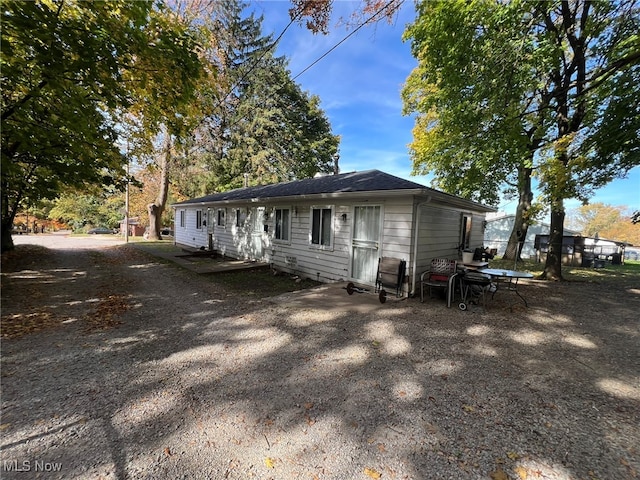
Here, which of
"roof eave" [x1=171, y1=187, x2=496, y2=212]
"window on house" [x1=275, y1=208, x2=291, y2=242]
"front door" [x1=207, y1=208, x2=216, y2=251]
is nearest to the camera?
"roof eave" [x1=171, y1=187, x2=496, y2=212]

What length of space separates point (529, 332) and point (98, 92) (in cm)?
817

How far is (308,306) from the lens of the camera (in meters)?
5.58

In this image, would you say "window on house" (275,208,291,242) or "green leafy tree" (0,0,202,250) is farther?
"window on house" (275,208,291,242)

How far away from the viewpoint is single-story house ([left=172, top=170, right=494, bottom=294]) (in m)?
6.36

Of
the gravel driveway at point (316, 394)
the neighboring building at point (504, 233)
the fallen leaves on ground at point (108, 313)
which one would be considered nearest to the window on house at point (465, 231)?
the gravel driveway at point (316, 394)

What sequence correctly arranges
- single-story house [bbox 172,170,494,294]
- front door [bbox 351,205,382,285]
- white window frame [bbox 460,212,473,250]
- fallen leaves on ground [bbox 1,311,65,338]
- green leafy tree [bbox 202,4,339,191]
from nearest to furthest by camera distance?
fallen leaves on ground [bbox 1,311,65,338] → single-story house [bbox 172,170,494,294] → front door [bbox 351,205,382,285] → white window frame [bbox 460,212,473,250] → green leafy tree [bbox 202,4,339,191]

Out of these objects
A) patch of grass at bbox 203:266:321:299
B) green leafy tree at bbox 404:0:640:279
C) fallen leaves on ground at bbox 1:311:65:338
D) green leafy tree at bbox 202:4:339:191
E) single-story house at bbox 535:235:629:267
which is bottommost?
fallen leaves on ground at bbox 1:311:65:338

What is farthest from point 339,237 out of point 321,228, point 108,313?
point 108,313

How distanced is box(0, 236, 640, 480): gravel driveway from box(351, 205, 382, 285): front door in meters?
1.81

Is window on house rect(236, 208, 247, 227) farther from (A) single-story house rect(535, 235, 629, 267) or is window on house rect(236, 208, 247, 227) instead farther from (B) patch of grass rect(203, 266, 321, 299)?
(A) single-story house rect(535, 235, 629, 267)

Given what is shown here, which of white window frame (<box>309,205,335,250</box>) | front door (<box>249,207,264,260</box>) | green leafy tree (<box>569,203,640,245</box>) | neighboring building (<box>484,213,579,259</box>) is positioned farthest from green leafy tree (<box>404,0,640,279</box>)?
green leafy tree (<box>569,203,640,245</box>)

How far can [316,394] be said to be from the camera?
2.80 metres

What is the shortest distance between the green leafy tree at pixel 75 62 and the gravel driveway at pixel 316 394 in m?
3.38

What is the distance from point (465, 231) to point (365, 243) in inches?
175
